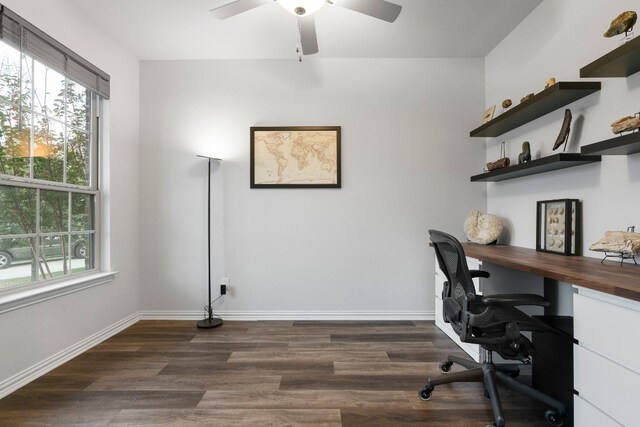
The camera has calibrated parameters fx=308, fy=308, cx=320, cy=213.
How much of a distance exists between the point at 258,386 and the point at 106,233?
1989 millimetres

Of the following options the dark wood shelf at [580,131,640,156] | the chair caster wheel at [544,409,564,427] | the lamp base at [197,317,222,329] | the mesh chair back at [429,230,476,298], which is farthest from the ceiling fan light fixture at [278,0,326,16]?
the lamp base at [197,317,222,329]

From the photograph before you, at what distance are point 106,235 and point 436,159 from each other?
3280mm

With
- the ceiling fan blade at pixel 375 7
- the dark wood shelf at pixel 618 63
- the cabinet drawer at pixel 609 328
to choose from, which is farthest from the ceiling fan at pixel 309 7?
the cabinet drawer at pixel 609 328

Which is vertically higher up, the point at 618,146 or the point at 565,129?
the point at 565,129

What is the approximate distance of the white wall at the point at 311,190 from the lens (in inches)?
126

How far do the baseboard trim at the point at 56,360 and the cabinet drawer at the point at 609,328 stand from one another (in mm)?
3114

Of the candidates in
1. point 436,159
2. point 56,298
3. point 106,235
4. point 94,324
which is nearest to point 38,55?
point 106,235

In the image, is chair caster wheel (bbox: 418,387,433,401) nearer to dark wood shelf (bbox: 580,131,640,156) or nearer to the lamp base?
dark wood shelf (bbox: 580,131,640,156)

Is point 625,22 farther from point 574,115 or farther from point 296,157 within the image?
point 296,157

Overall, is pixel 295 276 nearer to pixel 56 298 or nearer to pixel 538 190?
pixel 56 298

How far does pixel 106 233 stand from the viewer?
9.20 ft

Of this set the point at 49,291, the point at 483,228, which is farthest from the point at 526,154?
the point at 49,291

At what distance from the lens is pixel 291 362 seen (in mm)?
2281

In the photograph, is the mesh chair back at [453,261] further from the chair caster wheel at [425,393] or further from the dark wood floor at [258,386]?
the dark wood floor at [258,386]
